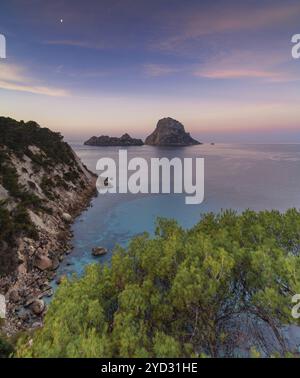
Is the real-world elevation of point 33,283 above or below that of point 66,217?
below

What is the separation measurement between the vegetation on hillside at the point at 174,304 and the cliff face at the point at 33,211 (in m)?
10.3

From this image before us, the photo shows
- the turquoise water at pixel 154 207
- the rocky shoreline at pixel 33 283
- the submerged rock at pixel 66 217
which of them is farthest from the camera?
the submerged rock at pixel 66 217

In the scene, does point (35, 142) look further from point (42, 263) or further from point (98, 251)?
point (42, 263)

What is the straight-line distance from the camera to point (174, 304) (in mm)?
7805

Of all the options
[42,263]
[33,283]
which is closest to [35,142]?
[42,263]

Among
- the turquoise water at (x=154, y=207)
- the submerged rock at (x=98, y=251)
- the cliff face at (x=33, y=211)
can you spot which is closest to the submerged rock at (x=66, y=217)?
the cliff face at (x=33, y=211)

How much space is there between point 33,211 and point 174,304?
80.8 ft

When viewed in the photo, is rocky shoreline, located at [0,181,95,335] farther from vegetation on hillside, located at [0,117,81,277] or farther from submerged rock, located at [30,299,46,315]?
vegetation on hillside, located at [0,117,81,277]

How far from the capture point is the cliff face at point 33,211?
57.1 feet

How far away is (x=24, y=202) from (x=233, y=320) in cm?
2570

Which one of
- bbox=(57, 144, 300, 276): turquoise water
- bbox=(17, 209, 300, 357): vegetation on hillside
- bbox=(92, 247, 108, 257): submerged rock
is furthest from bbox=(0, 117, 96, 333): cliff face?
bbox=(17, 209, 300, 357): vegetation on hillside

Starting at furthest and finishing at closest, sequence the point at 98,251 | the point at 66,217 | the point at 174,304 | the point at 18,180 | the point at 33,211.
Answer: the point at 66,217, the point at 18,180, the point at 33,211, the point at 98,251, the point at 174,304

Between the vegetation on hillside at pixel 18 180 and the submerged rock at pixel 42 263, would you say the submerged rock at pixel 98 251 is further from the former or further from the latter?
the vegetation on hillside at pixel 18 180
